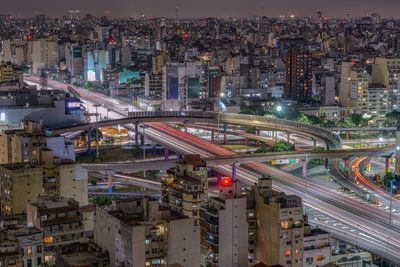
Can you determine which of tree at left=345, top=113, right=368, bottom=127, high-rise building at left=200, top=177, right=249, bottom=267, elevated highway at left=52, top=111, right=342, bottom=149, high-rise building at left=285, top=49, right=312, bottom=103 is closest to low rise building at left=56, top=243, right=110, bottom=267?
high-rise building at left=200, top=177, right=249, bottom=267

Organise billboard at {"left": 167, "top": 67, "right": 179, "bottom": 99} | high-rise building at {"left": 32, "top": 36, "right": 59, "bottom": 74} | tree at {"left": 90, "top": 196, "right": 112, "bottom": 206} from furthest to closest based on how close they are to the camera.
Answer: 1. high-rise building at {"left": 32, "top": 36, "right": 59, "bottom": 74}
2. billboard at {"left": 167, "top": 67, "right": 179, "bottom": 99}
3. tree at {"left": 90, "top": 196, "right": 112, "bottom": 206}

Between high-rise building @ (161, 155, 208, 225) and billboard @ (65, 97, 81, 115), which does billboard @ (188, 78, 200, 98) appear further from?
high-rise building @ (161, 155, 208, 225)

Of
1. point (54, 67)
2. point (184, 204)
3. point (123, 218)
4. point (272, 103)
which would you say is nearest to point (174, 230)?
point (123, 218)

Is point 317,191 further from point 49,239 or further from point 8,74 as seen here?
point 8,74

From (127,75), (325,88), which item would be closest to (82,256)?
(325,88)

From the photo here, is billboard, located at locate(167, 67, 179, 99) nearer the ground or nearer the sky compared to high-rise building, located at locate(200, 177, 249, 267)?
nearer the sky

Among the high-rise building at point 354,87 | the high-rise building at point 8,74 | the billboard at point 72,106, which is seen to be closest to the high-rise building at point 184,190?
the billboard at point 72,106

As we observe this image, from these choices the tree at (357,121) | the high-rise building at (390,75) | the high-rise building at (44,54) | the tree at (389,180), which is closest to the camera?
the tree at (389,180)

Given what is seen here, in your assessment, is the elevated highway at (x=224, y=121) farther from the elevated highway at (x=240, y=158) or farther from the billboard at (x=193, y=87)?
the billboard at (x=193, y=87)
